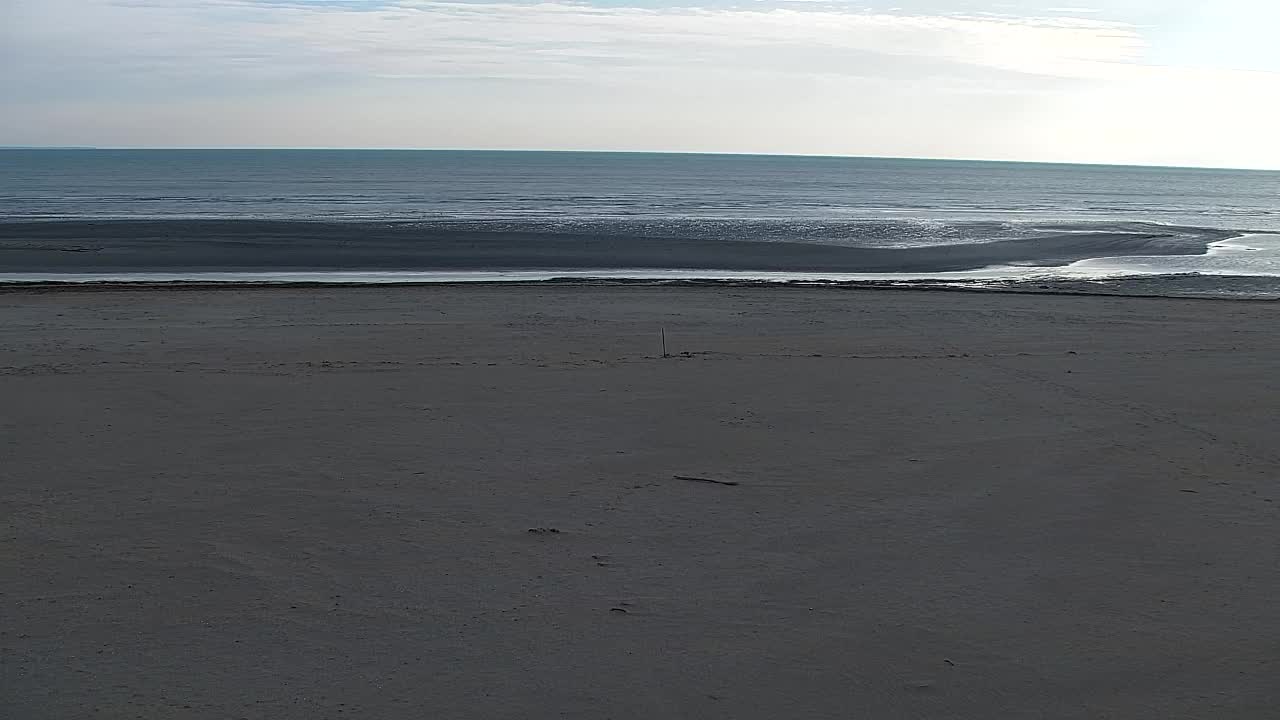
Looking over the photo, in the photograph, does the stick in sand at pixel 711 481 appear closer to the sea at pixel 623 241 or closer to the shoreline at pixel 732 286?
the shoreline at pixel 732 286

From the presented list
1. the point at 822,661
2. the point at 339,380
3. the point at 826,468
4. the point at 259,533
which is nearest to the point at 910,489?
the point at 826,468

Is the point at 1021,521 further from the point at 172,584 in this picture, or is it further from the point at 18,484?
the point at 18,484

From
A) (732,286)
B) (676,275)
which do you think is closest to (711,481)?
(732,286)

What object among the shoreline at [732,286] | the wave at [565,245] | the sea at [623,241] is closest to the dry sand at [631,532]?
the shoreline at [732,286]

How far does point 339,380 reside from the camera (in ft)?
43.2

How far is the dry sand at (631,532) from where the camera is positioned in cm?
582

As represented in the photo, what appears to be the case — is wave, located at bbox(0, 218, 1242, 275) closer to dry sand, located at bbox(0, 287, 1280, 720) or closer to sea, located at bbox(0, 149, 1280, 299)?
sea, located at bbox(0, 149, 1280, 299)

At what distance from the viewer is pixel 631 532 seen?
8.09m

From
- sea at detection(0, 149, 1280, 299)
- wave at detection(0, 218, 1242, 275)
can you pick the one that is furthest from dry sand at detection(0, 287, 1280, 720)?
wave at detection(0, 218, 1242, 275)

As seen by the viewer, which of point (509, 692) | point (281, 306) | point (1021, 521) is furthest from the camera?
point (281, 306)

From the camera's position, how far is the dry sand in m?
5.82

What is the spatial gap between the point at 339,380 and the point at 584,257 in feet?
63.3

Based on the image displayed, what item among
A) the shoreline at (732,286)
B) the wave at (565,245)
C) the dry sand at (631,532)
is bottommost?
the dry sand at (631,532)

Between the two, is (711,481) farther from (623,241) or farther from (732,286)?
(623,241)
